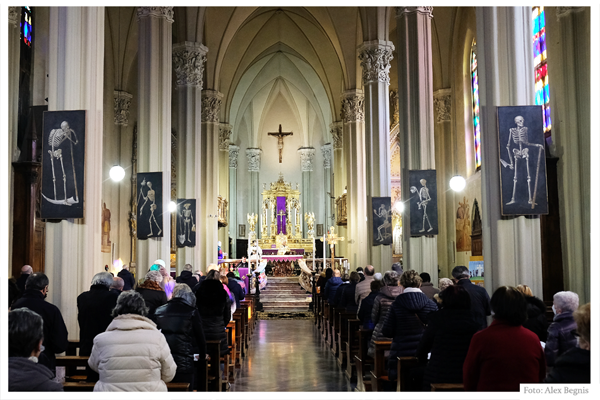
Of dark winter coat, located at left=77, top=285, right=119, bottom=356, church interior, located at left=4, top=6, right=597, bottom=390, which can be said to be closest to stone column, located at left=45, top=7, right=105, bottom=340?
church interior, located at left=4, top=6, right=597, bottom=390

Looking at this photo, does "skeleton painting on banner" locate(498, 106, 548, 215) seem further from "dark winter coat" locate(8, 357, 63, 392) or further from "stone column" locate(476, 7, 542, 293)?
"dark winter coat" locate(8, 357, 63, 392)

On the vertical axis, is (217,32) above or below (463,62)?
above

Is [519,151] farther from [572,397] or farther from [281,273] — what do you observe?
[281,273]

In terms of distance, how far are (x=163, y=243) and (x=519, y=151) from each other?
8.21 m

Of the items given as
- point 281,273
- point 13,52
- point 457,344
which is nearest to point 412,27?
point 13,52

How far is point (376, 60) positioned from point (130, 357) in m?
15.5

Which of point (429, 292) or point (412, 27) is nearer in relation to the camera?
point (429, 292)

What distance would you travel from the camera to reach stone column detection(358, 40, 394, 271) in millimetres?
17906

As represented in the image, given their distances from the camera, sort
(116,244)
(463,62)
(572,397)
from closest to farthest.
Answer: (572,397)
(463,62)
(116,244)

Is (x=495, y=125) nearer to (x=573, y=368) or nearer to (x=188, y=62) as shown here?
(x=573, y=368)

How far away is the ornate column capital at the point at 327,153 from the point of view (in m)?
38.1

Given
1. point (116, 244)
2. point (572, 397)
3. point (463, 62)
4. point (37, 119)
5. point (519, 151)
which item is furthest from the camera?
point (116, 244)

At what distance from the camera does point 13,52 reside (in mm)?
13703

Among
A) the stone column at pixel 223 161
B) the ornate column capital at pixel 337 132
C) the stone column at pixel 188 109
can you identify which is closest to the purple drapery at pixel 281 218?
the stone column at pixel 223 161
